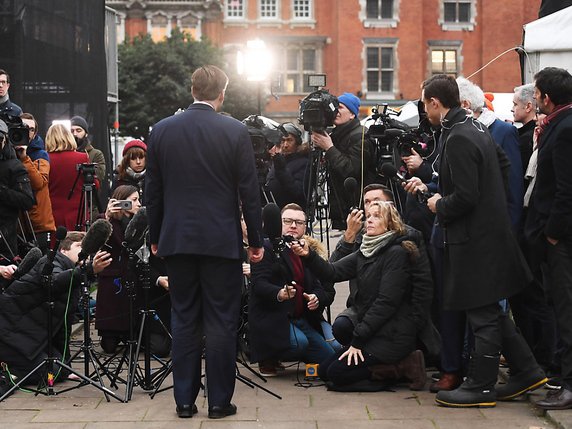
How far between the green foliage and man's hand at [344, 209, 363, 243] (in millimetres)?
40595

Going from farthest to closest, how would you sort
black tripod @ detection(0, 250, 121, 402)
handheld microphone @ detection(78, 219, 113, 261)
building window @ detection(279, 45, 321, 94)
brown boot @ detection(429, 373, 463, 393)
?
1. building window @ detection(279, 45, 321, 94)
2. brown boot @ detection(429, 373, 463, 393)
3. black tripod @ detection(0, 250, 121, 402)
4. handheld microphone @ detection(78, 219, 113, 261)

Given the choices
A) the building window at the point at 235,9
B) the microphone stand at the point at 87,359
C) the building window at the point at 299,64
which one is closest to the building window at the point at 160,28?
the building window at the point at 235,9

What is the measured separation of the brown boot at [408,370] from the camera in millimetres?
7043

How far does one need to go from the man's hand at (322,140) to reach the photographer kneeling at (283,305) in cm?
69

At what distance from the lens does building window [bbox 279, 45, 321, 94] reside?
5316 cm

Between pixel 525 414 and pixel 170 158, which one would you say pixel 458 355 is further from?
pixel 170 158

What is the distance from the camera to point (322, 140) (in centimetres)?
809

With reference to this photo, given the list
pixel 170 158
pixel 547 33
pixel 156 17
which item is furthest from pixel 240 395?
pixel 156 17

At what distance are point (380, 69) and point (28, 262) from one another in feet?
147

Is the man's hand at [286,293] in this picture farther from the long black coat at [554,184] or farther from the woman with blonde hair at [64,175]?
the woman with blonde hair at [64,175]

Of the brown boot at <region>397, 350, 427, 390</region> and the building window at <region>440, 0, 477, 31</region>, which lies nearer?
the brown boot at <region>397, 350, 427, 390</region>

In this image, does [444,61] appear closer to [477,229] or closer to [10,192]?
[10,192]

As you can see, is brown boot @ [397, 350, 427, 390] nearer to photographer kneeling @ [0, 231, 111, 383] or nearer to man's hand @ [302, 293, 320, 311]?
man's hand @ [302, 293, 320, 311]

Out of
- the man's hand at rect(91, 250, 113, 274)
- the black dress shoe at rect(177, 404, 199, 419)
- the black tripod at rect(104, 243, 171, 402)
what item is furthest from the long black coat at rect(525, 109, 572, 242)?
the man's hand at rect(91, 250, 113, 274)
